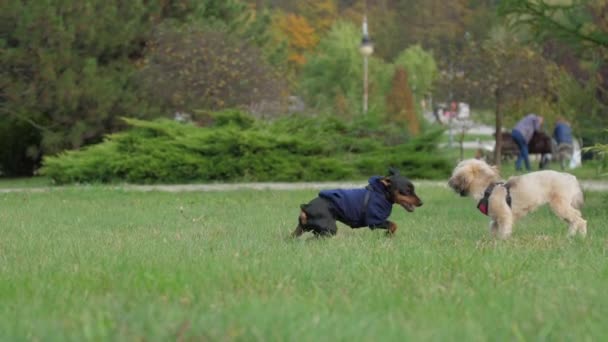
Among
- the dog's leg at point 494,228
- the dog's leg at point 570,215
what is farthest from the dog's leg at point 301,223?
the dog's leg at point 570,215

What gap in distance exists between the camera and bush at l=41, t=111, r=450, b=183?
25.4m

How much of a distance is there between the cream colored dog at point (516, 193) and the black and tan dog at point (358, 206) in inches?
28.2

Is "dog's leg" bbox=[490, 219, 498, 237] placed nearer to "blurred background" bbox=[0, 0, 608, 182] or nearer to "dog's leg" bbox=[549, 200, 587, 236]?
"dog's leg" bbox=[549, 200, 587, 236]

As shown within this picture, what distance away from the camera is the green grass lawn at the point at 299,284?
4621 millimetres

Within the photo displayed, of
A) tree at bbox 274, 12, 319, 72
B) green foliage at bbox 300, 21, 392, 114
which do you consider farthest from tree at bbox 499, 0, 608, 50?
tree at bbox 274, 12, 319, 72

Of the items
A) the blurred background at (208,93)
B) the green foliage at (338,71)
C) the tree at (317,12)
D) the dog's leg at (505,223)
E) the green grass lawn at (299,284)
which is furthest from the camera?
the tree at (317,12)

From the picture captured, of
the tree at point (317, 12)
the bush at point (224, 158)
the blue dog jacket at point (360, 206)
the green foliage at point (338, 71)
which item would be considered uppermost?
the tree at point (317, 12)

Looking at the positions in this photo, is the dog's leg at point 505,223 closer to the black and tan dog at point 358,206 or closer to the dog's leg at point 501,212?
the dog's leg at point 501,212

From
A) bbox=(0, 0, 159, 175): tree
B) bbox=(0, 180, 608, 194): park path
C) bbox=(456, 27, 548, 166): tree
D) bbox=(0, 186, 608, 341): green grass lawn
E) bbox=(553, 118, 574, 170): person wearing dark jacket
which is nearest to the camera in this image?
bbox=(0, 186, 608, 341): green grass lawn

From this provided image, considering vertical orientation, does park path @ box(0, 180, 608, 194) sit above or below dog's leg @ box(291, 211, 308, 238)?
below

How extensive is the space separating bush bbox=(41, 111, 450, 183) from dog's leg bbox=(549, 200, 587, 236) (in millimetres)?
15023

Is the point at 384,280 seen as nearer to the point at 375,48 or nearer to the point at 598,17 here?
the point at 598,17

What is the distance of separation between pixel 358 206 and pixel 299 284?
13.5 feet

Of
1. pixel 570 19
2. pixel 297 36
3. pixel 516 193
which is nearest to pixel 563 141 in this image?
pixel 570 19
